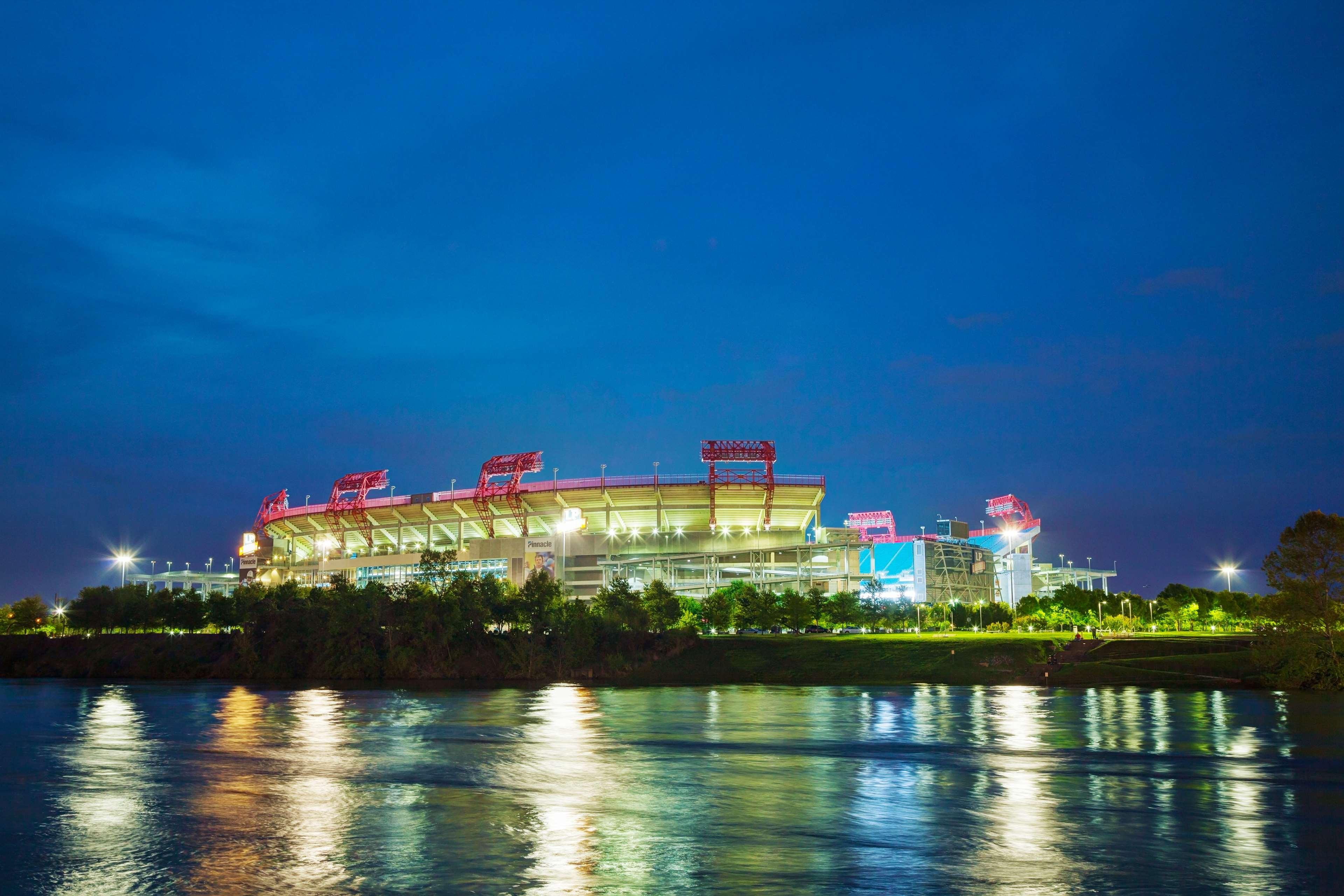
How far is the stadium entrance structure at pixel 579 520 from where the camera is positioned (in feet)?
393

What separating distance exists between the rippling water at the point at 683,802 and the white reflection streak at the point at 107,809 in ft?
0.36

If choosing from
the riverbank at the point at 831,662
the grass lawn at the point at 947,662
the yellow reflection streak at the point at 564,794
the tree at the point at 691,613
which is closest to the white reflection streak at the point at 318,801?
the yellow reflection streak at the point at 564,794

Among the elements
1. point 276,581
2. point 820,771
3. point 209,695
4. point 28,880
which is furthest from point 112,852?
point 276,581

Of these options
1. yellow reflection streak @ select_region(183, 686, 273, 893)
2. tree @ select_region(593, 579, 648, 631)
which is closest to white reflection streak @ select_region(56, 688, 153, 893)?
yellow reflection streak @ select_region(183, 686, 273, 893)

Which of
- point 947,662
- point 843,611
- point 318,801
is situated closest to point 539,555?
point 843,611

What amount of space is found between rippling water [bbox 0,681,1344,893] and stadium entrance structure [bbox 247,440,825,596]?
7106 cm

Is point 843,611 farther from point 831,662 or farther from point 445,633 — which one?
point 445,633

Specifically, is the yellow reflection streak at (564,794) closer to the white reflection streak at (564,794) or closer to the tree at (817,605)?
the white reflection streak at (564,794)

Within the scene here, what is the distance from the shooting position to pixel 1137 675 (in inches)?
2603

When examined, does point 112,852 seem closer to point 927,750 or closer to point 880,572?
point 927,750

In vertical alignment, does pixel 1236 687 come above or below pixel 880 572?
below

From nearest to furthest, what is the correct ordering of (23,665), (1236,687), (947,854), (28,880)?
(28,880), (947,854), (1236,687), (23,665)

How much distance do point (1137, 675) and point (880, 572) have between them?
71938 millimetres

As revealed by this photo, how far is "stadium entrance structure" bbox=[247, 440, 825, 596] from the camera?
120 metres
